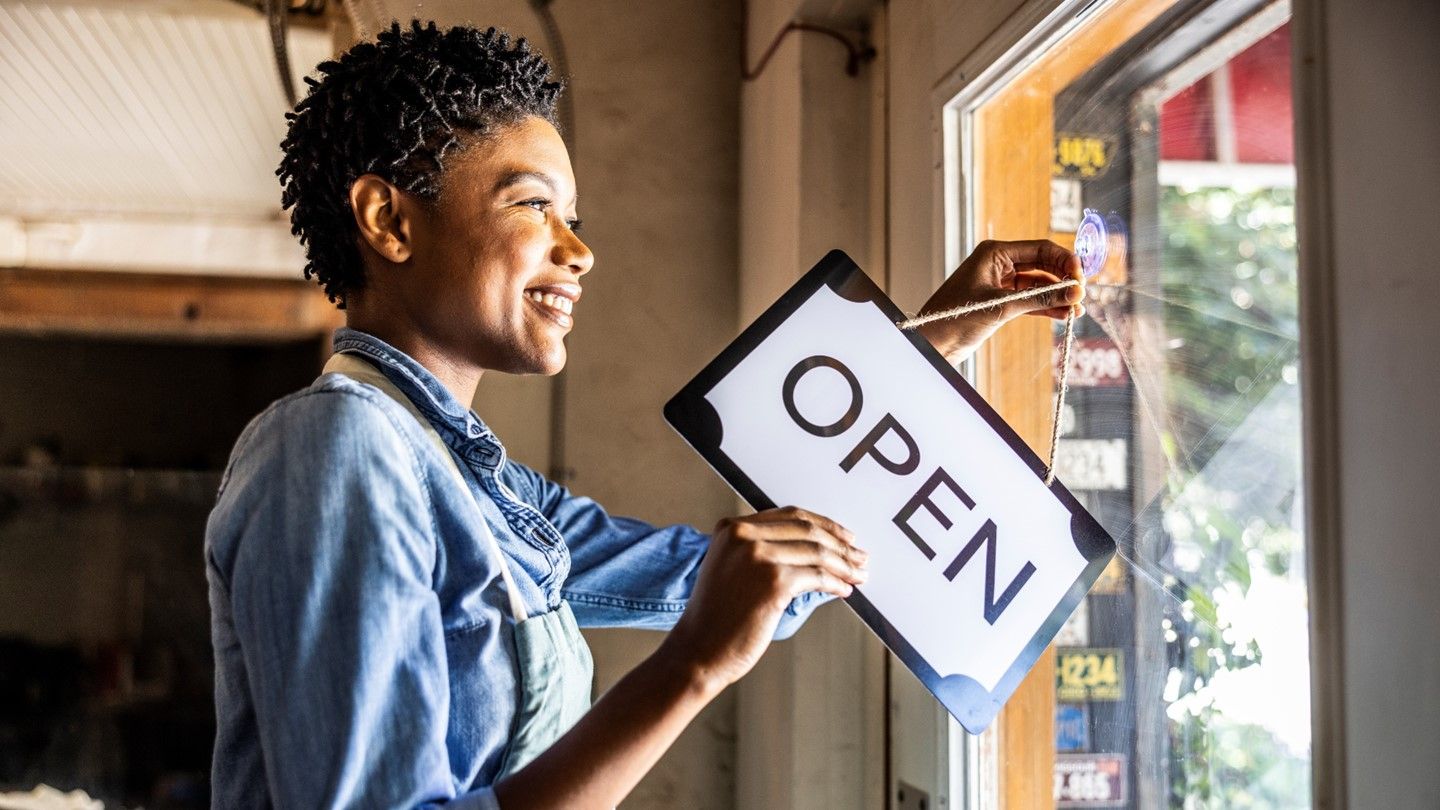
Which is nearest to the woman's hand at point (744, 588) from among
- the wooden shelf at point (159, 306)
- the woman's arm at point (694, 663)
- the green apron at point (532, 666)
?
the woman's arm at point (694, 663)

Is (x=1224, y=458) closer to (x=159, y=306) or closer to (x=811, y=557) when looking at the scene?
(x=811, y=557)

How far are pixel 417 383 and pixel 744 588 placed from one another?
0.28 metres

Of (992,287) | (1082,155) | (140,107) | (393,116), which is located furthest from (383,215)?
(140,107)

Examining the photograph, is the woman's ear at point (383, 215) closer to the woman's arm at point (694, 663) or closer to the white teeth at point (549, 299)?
the white teeth at point (549, 299)

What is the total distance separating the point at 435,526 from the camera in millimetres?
615

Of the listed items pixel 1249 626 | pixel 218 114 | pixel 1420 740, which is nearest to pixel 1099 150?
pixel 1249 626

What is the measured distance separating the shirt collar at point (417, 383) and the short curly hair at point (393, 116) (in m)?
0.08

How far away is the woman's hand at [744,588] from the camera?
22.3 inches

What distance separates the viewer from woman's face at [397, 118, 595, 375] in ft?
2.37

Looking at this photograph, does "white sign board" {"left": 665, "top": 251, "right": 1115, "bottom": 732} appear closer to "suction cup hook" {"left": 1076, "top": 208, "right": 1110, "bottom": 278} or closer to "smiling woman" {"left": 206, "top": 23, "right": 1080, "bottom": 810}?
"smiling woman" {"left": 206, "top": 23, "right": 1080, "bottom": 810}

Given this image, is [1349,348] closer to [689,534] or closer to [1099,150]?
[1099,150]

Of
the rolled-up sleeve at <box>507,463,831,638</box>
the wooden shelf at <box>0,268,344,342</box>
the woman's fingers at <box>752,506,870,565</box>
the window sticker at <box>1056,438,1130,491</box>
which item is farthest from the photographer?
the wooden shelf at <box>0,268,344,342</box>

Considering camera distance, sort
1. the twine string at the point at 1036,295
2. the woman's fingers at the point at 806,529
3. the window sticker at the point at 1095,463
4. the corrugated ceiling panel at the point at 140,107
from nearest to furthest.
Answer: the woman's fingers at the point at 806,529 < the twine string at the point at 1036,295 < the window sticker at the point at 1095,463 < the corrugated ceiling panel at the point at 140,107

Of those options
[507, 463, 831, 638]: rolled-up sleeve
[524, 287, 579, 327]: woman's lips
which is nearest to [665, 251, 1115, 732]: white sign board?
[524, 287, 579, 327]: woman's lips
